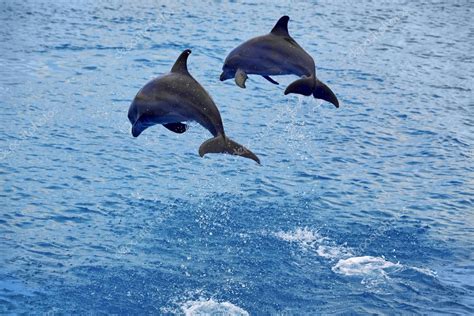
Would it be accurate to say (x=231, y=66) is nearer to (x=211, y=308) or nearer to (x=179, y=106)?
(x=179, y=106)

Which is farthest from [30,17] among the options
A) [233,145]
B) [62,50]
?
[233,145]

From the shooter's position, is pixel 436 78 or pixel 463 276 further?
pixel 436 78

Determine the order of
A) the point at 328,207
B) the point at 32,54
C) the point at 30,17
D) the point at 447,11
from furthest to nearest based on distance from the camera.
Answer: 1. the point at 447,11
2. the point at 30,17
3. the point at 32,54
4. the point at 328,207

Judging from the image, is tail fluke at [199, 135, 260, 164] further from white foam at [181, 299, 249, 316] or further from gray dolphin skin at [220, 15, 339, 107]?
white foam at [181, 299, 249, 316]

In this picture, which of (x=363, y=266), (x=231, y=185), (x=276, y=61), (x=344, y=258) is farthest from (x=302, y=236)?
(x=276, y=61)

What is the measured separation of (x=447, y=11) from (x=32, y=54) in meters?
18.1

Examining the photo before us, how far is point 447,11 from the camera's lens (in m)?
33.7

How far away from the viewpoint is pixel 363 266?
42.3 feet

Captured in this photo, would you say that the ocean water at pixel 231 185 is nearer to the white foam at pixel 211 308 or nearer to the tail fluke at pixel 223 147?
the white foam at pixel 211 308

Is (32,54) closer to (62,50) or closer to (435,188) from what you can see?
(62,50)

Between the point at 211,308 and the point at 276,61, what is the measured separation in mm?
3591

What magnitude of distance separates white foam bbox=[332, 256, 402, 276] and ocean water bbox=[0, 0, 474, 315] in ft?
0.11

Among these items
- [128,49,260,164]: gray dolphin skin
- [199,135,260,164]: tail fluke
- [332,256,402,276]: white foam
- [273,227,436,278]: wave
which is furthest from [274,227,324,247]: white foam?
[199,135,260,164]: tail fluke

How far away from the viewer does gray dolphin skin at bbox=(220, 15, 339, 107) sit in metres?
11.1
